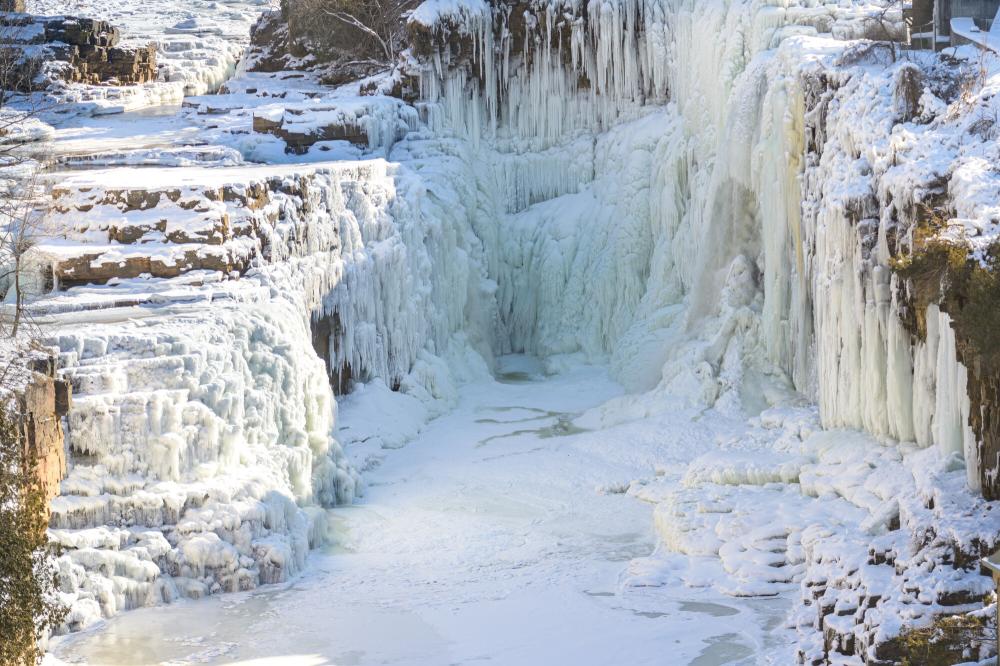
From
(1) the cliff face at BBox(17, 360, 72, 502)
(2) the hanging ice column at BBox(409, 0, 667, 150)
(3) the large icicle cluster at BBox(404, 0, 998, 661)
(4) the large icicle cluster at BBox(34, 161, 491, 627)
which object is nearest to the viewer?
(3) the large icicle cluster at BBox(404, 0, 998, 661)

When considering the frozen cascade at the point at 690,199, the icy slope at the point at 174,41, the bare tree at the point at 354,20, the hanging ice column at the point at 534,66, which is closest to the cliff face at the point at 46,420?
the frozen cascade at the point at 690,199

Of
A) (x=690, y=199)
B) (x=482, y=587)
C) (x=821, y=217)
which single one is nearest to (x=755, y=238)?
(x=690, y=199)

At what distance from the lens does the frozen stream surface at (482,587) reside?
15.8 m

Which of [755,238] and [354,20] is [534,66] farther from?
[755,238]

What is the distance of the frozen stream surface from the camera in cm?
1583

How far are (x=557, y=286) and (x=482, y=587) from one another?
1341cm

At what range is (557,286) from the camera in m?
30.6

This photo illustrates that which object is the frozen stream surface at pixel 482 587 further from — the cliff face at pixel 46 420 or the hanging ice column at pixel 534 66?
the hanging ice column at pixel 534 66

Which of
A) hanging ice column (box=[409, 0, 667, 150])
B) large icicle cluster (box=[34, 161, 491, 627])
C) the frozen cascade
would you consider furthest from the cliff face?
hanging ice column (box=[409, 0, 667, 150])

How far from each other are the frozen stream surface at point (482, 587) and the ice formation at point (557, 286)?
59 centimetres

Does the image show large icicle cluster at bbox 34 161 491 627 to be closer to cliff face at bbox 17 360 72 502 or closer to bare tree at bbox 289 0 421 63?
cliff face at bbox 17 360 72 502

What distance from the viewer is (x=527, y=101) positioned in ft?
105

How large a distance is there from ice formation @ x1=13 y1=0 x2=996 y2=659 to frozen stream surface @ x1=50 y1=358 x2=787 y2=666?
1.93 ft

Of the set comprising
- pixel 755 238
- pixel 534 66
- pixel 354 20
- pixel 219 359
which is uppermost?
pixel 354 20
